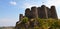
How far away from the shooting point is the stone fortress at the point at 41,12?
52803mm

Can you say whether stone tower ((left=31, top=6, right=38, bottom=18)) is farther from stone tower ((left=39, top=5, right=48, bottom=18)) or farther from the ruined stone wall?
stone tower ((left=39, top=5, right=48, bottom=18))

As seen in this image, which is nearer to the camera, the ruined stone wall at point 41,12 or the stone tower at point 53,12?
the ruined stone wall at point 41,12

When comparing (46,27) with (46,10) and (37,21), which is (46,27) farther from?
(46,10)

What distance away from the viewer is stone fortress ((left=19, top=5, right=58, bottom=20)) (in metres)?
52.8

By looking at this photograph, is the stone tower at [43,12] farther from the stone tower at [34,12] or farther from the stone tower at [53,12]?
the stone tower at [53,12]

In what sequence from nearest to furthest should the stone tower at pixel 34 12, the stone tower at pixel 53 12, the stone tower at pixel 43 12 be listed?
the stone tower at pixel 34 12
the stone tower at pixel 43 12
the stone tower at pixel 53 12

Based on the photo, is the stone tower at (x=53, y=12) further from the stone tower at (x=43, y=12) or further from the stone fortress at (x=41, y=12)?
the stone tower at (x=43, y=12)

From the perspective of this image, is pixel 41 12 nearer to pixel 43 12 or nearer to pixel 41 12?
pixel 41 12

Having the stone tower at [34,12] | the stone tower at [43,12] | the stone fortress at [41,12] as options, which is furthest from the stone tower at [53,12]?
the stone tower at [34,12]

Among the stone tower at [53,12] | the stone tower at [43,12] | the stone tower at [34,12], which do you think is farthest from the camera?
the stone tower at [53,12]

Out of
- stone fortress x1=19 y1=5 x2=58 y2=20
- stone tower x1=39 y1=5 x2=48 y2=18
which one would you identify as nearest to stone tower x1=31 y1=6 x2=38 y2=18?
stone fortress x1=19 y1=5 x2=58 y2=20

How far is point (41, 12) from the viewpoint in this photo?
178 feet

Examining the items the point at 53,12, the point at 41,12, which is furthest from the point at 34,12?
the point at 53,12

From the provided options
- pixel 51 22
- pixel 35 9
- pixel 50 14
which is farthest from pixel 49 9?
pixel 51 22
